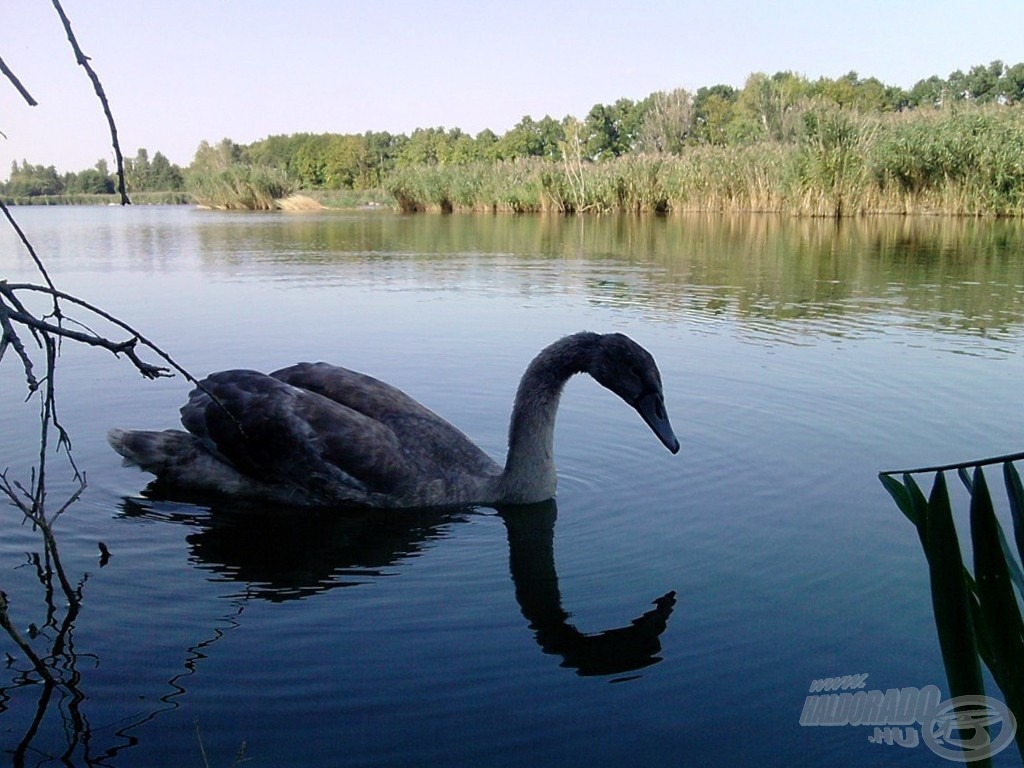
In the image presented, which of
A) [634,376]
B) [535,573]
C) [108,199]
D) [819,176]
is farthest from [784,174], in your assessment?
[108,199]

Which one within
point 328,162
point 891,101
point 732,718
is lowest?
point 732,718

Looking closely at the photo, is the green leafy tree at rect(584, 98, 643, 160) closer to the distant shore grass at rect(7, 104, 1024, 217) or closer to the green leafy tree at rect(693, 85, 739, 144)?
the green leafy tree at rect(693, 85, 739, 144)

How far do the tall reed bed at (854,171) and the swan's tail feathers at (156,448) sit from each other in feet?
106

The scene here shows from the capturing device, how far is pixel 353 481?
18.8 ft

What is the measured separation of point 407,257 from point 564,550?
55.4 ft

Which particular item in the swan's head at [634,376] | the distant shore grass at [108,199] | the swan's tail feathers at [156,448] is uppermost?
the distant shore grass at [108,199]

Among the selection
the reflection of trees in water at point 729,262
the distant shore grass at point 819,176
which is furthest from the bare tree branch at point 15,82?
the distant shore grass at point 819,176

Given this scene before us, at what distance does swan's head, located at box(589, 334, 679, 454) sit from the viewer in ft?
18.3

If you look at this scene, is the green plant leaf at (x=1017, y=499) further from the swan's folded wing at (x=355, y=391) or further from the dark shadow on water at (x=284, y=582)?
the swan's folded wing at (x=355, y=391)

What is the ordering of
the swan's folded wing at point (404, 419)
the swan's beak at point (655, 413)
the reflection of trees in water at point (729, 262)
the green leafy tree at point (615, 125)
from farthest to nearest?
1. the green leafy tree at point (615, 125)
2. the reflection of trees in water at point (729, 262)
3. the swan's folded wing at point (404, 419)
4. the swan's beak at point (655, 413)

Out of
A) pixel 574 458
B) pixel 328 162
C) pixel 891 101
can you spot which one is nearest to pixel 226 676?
pixel 574 458

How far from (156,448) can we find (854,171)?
107ft

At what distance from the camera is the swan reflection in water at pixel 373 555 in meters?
4.03

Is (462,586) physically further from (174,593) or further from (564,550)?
(174,593)
